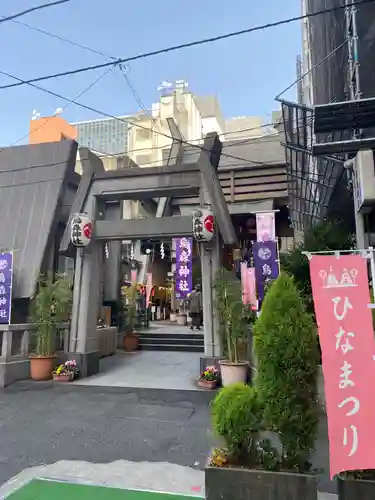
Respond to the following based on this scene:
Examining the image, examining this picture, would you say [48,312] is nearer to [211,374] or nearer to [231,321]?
[211,374]

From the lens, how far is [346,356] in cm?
290

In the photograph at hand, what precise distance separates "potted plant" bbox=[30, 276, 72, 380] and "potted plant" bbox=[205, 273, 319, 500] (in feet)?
21.1

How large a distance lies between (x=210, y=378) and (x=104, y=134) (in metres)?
23.4

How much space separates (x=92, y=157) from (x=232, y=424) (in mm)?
8068

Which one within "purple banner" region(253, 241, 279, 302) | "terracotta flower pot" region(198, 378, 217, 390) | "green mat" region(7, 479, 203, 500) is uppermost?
"purple banner" region(253, 241, 279, 302)

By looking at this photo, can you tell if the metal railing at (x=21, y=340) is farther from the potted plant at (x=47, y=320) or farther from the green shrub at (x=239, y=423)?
the green shrub at (x=239, y=423)

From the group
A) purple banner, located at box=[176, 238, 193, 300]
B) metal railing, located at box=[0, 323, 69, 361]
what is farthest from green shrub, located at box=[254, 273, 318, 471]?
purple banner, located at box=[176, 238, 193, 300]

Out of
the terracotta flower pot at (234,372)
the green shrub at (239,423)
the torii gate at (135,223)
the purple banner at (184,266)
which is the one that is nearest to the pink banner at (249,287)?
the torii gate at (135,223)

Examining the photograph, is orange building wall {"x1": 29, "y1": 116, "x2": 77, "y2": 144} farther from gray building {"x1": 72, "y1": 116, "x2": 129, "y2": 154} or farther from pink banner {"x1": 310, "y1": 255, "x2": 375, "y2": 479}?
pink banner {"x1": 310, "y1": 255, "x2": 375, "y2": 479}

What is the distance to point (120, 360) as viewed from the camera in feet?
37.3

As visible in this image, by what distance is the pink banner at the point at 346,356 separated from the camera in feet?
9.21

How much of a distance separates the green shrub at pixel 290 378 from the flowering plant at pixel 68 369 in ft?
21.1

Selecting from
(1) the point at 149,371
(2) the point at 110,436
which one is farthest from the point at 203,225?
(2) the point at 110,436

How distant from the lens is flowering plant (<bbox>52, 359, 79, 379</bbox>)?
333 inches
